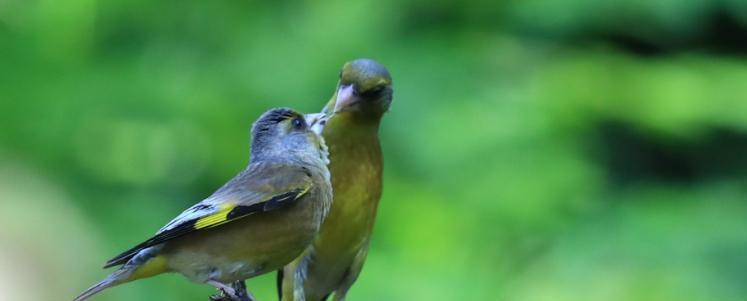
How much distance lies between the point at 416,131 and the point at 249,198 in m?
4.21

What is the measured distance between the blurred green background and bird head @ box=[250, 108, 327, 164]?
11.2 feet

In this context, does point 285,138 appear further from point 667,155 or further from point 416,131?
point 667,155

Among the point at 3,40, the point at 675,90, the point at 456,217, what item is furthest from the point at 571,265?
the point at 3,40

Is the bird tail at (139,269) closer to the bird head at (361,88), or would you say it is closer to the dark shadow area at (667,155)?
the bird head at (361,88)

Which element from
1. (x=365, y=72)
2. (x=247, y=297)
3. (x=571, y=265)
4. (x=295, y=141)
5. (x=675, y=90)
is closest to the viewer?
(x=247, y=297)

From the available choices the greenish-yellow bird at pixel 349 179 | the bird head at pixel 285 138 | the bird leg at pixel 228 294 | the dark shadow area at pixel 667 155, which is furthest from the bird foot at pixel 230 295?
the dark shadow area at pixel 667 155

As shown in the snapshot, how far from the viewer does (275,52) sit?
7035 millimetres

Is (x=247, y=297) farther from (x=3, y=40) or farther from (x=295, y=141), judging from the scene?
(x=3, y=40)

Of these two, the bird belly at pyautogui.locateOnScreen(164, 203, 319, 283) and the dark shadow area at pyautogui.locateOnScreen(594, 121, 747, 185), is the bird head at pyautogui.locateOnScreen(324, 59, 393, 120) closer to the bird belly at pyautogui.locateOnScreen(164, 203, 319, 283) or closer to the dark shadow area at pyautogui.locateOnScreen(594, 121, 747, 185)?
the bird belly at pyautogui.locateOnScreen(164, 203, 319, 283)

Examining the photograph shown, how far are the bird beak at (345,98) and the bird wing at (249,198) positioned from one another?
40 cm

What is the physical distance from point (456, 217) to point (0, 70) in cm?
299

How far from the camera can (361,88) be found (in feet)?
10.0

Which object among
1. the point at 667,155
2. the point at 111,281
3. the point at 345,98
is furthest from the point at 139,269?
the point at 667,155

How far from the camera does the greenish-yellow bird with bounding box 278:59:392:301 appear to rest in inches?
121
